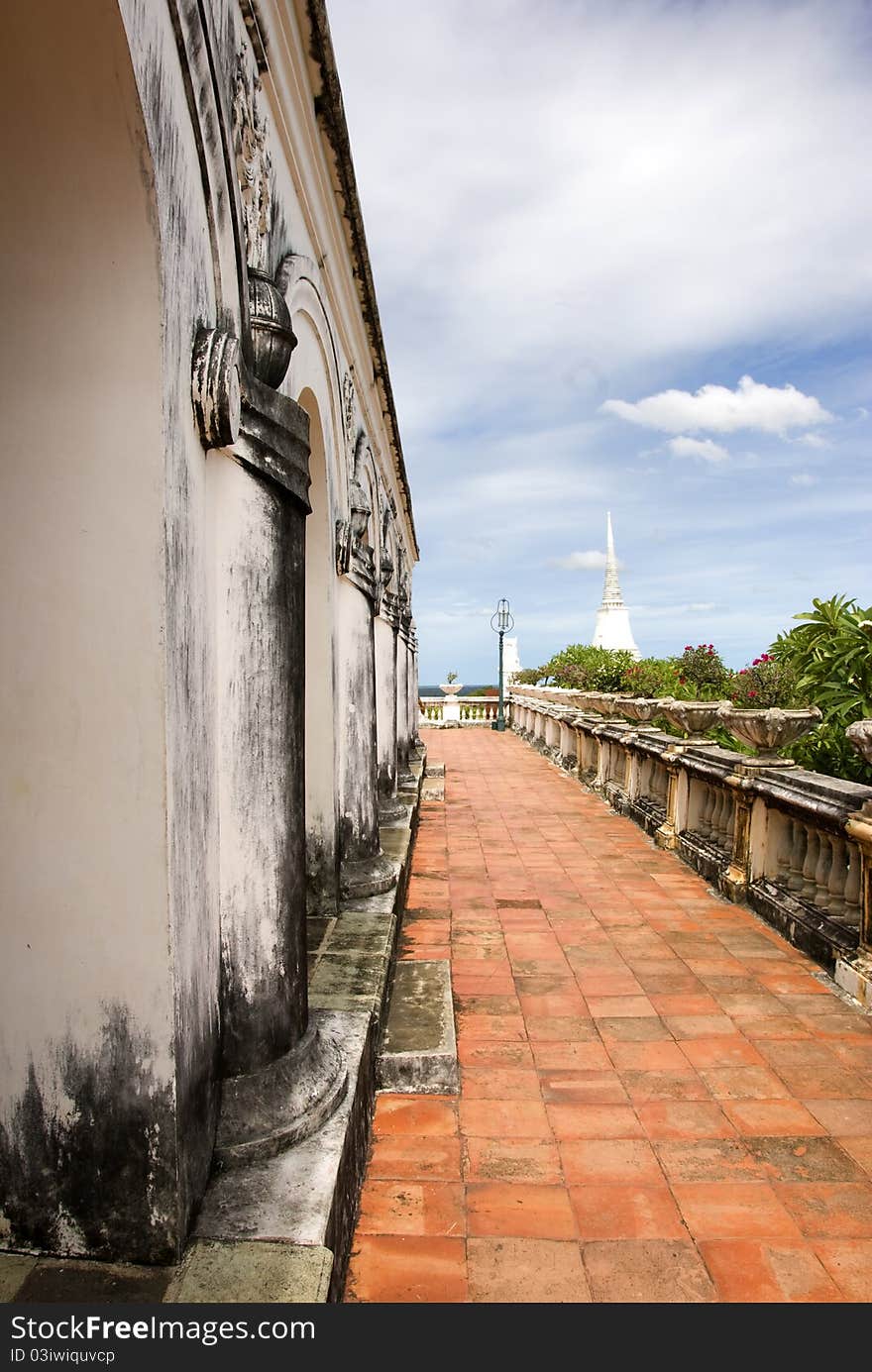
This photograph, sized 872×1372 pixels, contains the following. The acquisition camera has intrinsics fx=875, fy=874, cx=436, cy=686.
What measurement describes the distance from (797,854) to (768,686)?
1646 millimetres

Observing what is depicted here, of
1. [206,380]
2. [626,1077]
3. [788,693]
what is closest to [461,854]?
[788,693]

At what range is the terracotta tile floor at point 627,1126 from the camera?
8.68 feet

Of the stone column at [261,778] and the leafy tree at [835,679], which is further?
the leafy tree at [835,679]

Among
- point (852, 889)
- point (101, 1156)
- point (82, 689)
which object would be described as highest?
point (82, 689)

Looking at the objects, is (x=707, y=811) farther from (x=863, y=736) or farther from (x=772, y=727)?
(x=863, y=736)

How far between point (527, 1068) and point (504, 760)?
1341cm

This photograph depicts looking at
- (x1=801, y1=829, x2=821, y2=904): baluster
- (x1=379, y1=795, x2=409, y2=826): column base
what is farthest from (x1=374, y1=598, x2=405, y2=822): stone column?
(x1=801, y1=829, x2=821, y2=904): baluster

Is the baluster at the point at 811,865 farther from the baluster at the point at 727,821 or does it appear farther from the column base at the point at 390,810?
the column base at the point at 390,810

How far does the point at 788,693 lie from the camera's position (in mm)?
7219

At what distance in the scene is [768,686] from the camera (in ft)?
23.5

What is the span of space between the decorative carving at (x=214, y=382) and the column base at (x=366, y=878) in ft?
11.5

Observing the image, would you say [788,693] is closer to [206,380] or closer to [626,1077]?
[626,1077]

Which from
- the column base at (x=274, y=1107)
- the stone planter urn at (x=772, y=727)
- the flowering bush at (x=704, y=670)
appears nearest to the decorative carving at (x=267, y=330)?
the column base at (x=274, y=1107)

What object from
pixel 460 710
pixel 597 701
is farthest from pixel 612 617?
pixel 597 701
